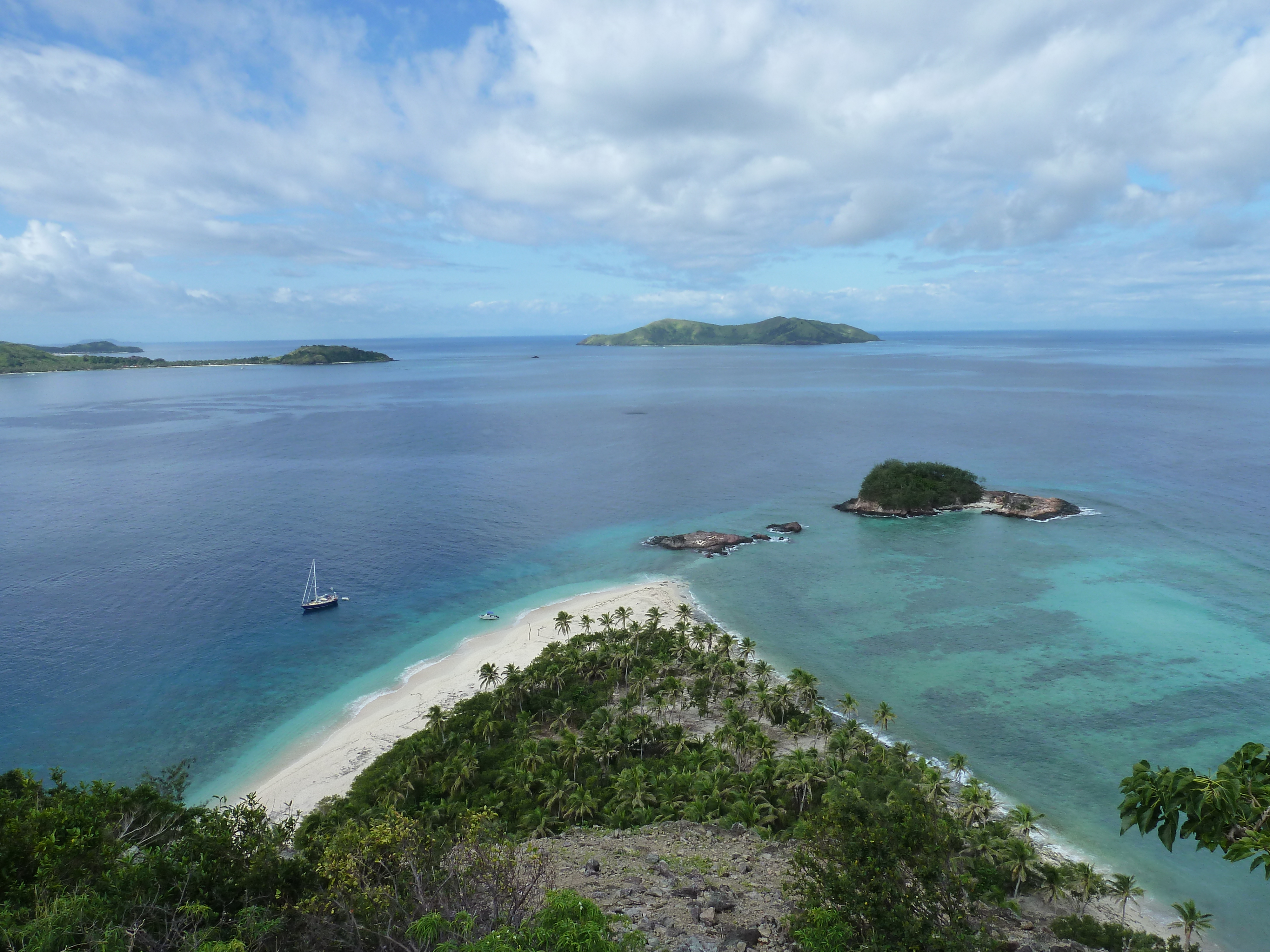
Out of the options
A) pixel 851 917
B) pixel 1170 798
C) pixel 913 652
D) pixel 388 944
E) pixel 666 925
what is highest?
pixel 1170 798

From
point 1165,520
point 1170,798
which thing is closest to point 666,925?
point 1170,798

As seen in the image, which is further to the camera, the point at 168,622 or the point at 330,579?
the point at 330,579

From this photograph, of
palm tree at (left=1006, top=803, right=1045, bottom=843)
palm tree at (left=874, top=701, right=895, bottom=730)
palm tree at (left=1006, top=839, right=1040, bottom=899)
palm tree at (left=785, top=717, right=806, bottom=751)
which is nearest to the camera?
palm tree at (left=1006, top=839, right=1040, bottom=899)

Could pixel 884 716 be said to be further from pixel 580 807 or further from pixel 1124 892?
pixel 580 807

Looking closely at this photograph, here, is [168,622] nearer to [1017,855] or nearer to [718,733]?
[718,733]

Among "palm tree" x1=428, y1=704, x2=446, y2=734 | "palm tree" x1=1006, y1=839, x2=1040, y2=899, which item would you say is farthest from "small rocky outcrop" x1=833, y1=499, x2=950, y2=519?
"palm tree" x1=428, y1=704, x2=446, y2=734

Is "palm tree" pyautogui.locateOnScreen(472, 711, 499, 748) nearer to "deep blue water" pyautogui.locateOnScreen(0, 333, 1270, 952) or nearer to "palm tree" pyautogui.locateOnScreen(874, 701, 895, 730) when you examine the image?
"deep blue water" pyautogui.locateOnScreen(0, 333, 1270, 952)

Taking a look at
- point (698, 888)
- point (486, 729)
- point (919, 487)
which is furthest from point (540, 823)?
point (919, 487)
